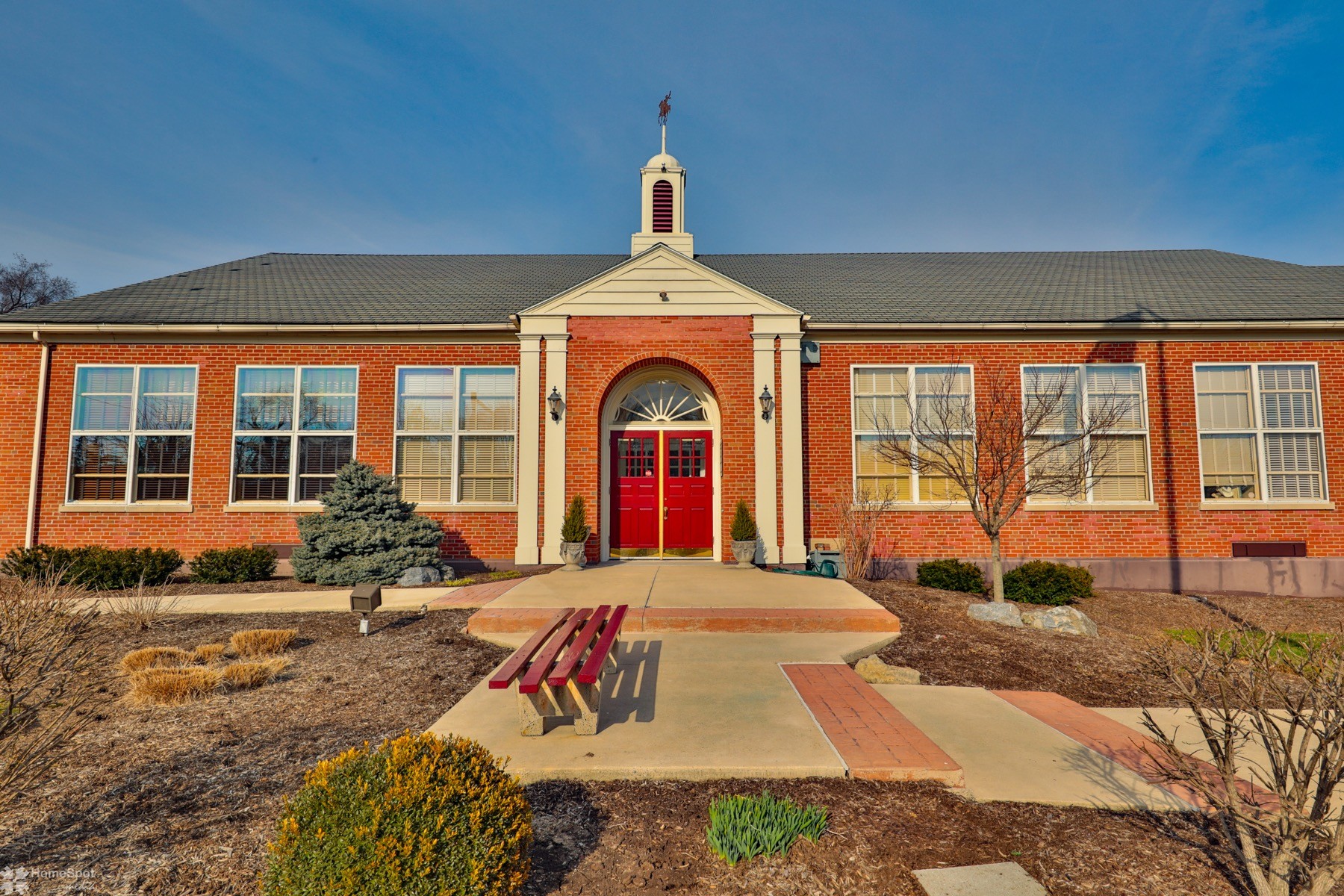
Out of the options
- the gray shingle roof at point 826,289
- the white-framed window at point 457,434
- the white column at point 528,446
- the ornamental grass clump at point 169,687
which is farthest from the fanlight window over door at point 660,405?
the ornamental grass clump at point 169,687

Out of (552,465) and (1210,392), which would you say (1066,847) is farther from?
(1210,392)

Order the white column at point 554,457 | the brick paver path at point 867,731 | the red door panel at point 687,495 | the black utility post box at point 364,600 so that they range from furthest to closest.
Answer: the red door panel at point 687,495, the white column at point 554,457, the black utility post box at point 364,600, the brick paver path at point 867,731

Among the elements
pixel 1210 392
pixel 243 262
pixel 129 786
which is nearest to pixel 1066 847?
pixel 129 786

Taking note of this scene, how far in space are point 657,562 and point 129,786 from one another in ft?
26.5

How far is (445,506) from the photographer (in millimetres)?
11938

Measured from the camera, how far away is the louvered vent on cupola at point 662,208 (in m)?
13.9

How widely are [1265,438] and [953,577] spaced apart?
6.96 metres

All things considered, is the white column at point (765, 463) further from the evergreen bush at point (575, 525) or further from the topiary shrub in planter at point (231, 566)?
the topiary shrub in planter at point (231, 566)

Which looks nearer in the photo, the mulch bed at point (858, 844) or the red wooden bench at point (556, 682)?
the mulch bed at point (858, 844)

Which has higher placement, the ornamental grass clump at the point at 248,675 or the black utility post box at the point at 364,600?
the black utility post box at the point at 364,600

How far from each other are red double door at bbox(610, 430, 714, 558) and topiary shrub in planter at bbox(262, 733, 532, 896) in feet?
29.9

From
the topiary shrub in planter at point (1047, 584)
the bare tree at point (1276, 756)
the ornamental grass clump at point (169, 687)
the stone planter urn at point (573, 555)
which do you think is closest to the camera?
the bare tree at point (1276, 756)

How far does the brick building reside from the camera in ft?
37.8

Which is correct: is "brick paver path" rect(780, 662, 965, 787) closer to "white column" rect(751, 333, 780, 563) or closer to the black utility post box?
the black utility post box
